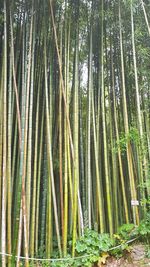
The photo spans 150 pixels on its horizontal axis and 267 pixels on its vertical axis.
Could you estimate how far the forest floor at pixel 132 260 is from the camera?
411 cm

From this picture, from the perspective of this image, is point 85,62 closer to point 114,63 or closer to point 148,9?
point 114,63

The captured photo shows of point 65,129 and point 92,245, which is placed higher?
point 65,129

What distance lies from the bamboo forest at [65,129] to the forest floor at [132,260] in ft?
1.13

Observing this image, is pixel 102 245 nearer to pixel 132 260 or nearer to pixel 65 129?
pixel 132 260

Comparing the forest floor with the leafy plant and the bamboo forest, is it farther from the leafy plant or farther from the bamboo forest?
the bamboo forest

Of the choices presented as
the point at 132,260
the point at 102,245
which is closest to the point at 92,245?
the point at 102,245

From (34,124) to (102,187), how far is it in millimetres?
1392

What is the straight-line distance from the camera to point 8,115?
4.20 m

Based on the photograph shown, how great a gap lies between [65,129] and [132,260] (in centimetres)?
188

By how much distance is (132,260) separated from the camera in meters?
4.15

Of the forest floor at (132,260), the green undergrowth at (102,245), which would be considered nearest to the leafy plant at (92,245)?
the green undergrowth at (102,245)

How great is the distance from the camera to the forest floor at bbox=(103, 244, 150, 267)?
13.5 feet

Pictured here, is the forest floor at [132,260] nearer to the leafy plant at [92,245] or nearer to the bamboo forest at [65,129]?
the leafy plant at [92,245]

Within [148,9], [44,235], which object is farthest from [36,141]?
[148,9]
